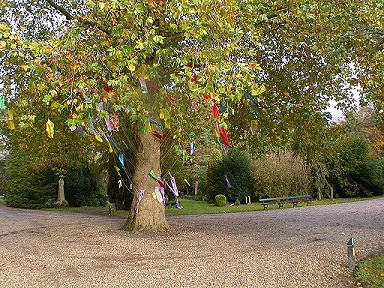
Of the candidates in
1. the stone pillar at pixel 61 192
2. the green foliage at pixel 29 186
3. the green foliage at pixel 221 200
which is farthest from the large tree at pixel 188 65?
the green foliage at pixel 29 186

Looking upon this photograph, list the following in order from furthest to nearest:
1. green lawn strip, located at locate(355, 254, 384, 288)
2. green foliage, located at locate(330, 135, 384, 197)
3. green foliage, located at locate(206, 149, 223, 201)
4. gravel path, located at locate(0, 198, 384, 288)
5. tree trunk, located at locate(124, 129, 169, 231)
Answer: green foliage, located at locate(206, 149, 223, 201), green foliage, located at locate(330, 135, 384, 197), tree trunk, located at locate(124, 129, 169, 231), gravel path, located at locate(0, 198, 384, 288), green lawn strip, located at locate(355, 254, 384, 288)

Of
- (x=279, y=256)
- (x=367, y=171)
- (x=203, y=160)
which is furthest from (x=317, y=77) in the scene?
(x=203, y=160)

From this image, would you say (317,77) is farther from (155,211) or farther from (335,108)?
(155,211)

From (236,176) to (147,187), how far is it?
1671 centimetres

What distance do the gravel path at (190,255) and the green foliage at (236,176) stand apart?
14750mm

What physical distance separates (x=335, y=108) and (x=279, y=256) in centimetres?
402

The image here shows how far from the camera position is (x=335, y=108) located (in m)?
10.2

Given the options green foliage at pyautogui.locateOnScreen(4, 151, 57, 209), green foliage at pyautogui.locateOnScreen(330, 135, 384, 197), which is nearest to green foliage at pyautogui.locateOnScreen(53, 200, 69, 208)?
green foliage at pyautogui.locateOnScreen(4, 151, 57, 209)

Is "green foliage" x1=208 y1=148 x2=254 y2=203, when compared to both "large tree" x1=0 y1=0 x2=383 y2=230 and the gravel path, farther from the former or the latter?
"large tree" x1=0 y1=0 x2=383 y2=230

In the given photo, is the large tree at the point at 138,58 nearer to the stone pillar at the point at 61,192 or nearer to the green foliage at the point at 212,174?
the green foliage at the point at 212,174

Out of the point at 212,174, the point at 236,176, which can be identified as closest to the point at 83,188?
the point at 212,174

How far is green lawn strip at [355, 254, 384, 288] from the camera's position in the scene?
19.0ft

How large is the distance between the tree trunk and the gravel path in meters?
0.48

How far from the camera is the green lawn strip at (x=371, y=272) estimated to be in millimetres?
5778
